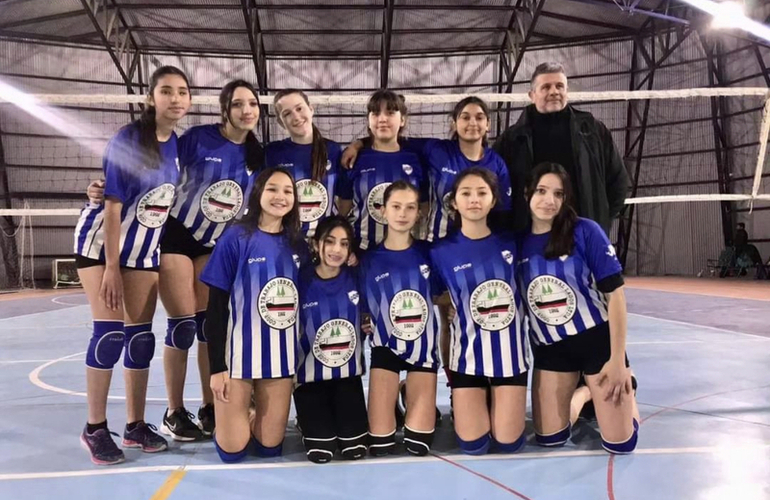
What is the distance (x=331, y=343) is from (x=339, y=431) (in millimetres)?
417

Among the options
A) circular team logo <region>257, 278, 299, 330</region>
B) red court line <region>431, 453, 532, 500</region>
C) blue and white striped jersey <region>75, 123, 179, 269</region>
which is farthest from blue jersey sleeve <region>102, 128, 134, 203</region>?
red court line <region>431, 453, 532, 500</region>

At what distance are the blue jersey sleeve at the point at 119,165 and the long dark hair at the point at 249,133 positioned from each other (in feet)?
1.57

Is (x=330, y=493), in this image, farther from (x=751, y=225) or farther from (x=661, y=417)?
(x=751, y=225)

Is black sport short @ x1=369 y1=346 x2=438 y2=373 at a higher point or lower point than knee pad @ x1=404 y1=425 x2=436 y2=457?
higher

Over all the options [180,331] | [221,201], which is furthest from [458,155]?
[180,331]

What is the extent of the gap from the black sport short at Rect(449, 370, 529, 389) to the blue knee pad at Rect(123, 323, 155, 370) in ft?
4.92

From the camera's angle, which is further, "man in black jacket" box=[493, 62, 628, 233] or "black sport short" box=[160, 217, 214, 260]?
"man in black jacket" box=[493, 62, 628, 233]

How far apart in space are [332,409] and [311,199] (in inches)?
43.2

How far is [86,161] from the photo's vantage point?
59.4ft

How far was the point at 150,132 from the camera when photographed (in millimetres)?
2857

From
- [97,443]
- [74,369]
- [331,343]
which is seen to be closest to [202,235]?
[331,343]

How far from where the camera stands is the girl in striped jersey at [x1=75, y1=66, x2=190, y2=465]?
276 cm

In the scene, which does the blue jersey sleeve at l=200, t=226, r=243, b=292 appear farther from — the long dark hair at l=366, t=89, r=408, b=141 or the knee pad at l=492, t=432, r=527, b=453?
the knee pad at l=492, t=432, r=527, b=453

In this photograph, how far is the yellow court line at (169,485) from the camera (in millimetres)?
2283
